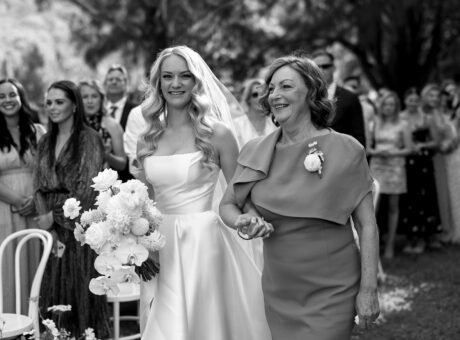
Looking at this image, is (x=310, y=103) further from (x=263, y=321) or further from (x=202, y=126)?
(x=263, y=321)

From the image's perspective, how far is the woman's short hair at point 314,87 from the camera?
10.3 feet

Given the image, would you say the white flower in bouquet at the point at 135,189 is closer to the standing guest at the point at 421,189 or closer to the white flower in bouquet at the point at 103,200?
the white flower in bouquet at the point at 103,200

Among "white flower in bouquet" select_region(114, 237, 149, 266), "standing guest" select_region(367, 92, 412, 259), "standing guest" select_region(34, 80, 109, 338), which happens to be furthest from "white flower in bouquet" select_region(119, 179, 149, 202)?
"standing guest" select_region(367, 92, 412, 259)

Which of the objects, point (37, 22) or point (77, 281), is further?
point (37, 22)

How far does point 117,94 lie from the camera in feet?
24.3

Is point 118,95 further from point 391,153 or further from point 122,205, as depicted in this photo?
point 122,205

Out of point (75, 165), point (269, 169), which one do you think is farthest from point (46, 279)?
point (269, 169)

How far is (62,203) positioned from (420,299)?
3728mm

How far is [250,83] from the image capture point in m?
7.40

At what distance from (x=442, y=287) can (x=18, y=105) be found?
15.3ft

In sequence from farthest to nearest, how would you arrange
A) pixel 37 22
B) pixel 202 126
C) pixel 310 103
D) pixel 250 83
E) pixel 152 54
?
pixel 37 22 < pixel 152 54 < pixel 250 83 < pixel 202 126 < pixel 310 103

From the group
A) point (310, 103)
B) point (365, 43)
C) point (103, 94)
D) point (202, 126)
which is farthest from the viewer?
point (365, 43)

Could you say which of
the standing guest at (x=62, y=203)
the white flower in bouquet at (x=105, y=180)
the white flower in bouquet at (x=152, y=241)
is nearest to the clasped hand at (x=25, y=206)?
the standing guest at (x=62, y=203)

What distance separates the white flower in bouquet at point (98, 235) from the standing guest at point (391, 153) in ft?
19.8
